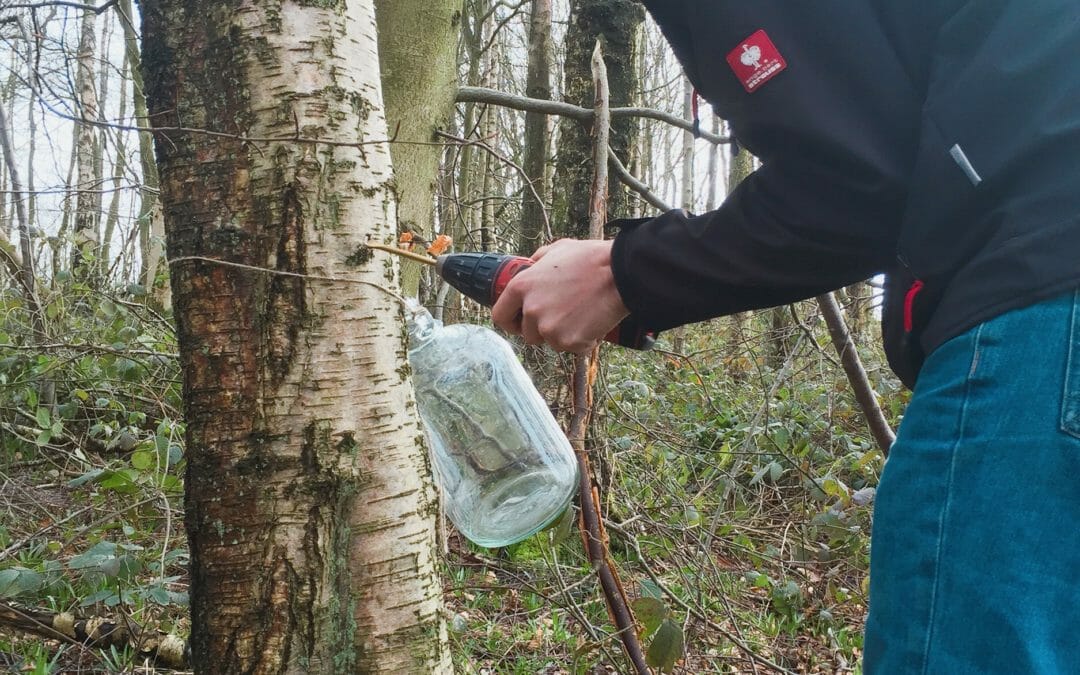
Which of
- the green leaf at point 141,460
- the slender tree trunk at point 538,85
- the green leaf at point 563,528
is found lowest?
the green leaf at point 563,528

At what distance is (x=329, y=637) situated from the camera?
45.3 inches

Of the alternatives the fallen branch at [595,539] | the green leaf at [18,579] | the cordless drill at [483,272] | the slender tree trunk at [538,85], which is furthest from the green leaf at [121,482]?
the slender tree trunk at [538,85]

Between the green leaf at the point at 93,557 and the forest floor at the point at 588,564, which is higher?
the green leaf at the point at 93,557

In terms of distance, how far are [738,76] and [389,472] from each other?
80 cm

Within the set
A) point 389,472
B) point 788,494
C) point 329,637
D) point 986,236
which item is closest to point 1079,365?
point 986,236

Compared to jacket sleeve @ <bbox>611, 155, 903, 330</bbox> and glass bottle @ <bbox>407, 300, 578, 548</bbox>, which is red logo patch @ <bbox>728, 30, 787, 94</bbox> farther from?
glass bottle @ <bbox>407, 300, 578, 548</bbox>

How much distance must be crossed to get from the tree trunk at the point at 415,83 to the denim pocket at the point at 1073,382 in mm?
1991

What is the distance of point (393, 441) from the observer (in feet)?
3.98

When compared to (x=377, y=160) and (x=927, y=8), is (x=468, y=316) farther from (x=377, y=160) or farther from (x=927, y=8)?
(x=927, y=8)

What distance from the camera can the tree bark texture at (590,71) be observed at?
4.13 m

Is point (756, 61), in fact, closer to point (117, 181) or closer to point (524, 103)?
point (524, 103)

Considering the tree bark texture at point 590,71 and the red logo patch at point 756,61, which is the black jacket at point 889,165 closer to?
the red logo patch at point 756,61

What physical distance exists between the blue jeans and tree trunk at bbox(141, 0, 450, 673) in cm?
78

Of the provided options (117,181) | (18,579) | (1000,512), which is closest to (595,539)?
(1000,512)
